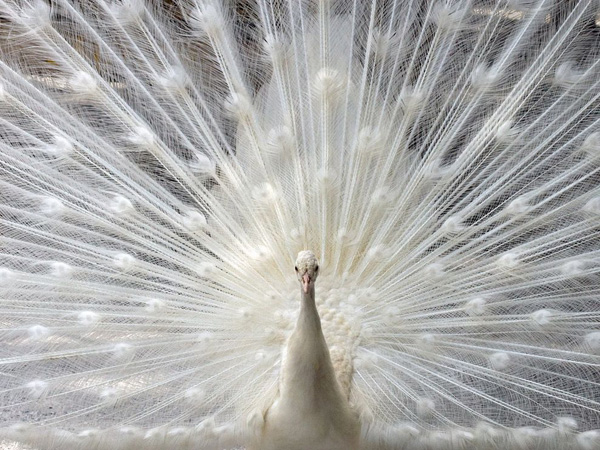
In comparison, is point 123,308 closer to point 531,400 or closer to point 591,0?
point 531,400

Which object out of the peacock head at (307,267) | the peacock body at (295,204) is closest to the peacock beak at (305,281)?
the peacock head at (307,267)

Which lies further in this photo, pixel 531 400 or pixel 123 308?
pixel 123 308

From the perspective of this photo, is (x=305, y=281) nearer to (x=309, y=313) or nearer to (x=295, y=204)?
(x=309, y=313)

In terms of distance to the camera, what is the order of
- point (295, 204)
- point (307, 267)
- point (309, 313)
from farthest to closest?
point (295, 204) → point (309, 313) → point (307, 267)

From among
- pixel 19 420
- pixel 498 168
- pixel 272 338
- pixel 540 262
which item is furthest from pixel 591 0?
pixel 19 420

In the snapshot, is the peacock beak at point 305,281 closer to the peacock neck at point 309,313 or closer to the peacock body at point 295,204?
the peacock neck at point 309,313

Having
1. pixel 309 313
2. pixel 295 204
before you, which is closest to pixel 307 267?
pixel 309 313
